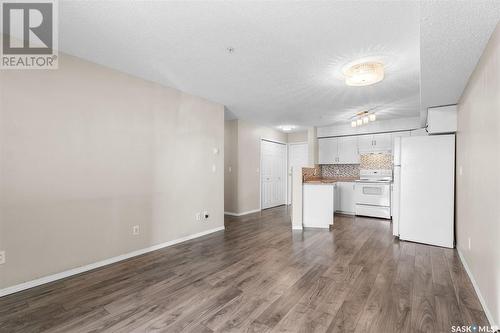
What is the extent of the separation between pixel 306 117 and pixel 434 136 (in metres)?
2.57

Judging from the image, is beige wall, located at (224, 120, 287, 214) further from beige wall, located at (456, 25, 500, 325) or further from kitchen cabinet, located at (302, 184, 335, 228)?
beige wall, located at (456, 25, 500, 325)

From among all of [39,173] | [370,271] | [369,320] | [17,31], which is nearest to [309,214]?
[370,271]

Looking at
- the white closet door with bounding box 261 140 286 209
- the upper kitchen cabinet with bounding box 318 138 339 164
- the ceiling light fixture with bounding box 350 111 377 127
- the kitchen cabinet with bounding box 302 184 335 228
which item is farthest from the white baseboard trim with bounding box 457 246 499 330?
the white closet door with bounding box 261 140 286 209

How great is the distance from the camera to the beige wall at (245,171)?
591 cm

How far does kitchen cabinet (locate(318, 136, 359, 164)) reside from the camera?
631 cm

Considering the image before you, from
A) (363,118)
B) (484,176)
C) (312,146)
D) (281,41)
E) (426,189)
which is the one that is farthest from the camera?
(312,146)

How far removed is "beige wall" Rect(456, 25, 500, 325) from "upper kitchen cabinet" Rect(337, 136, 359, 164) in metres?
3.30

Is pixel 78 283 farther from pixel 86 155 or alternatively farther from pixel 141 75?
pixel 141 75

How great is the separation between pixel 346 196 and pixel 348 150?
129 centimetres

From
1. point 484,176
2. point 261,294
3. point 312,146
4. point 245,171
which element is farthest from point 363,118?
point 261,294

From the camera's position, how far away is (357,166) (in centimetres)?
660

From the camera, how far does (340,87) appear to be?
3584mm

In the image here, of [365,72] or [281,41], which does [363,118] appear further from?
[281,41]

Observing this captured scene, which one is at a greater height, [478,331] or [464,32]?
[464,32]
